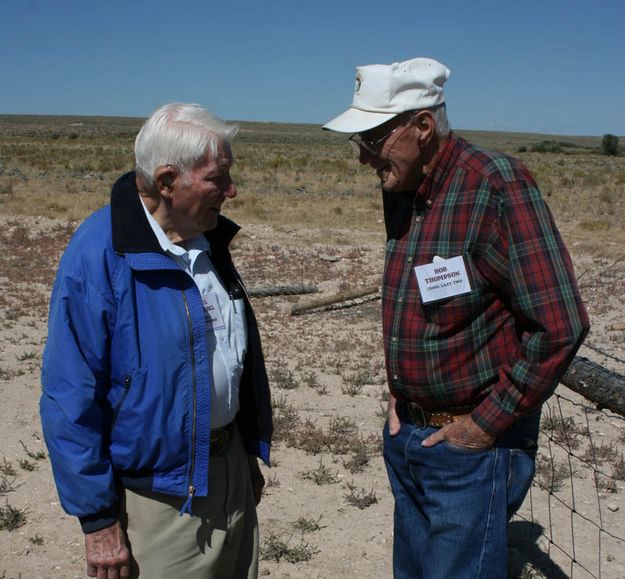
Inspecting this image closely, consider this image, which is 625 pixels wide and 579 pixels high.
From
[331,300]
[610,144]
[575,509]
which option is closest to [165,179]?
[575,509]

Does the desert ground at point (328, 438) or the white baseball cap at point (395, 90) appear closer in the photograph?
the white baseball cap at point (395, 90)

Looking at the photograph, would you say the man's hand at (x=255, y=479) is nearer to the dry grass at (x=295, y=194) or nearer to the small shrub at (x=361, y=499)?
the small shrub at (x=361, y=499)

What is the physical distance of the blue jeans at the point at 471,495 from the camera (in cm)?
214

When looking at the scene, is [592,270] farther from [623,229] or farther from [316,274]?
[623,229]

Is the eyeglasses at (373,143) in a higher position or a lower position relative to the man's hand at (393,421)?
higher

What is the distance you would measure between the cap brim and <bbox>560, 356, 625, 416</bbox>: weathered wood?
1509mm

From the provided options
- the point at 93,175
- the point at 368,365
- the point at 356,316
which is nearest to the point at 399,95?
the point at 368,365

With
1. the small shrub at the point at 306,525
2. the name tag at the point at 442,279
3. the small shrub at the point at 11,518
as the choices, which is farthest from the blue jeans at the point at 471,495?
the small shrub at the point at 11,518

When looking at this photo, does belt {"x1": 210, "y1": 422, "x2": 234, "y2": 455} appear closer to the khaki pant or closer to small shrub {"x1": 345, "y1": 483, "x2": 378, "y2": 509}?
the khaki pant

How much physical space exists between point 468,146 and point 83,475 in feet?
4.74

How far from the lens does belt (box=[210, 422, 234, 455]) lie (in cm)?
225

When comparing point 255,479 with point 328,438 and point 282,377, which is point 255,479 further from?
point 282,377

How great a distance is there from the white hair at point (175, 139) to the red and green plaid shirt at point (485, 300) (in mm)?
653

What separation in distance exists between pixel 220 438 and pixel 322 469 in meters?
2.36
